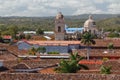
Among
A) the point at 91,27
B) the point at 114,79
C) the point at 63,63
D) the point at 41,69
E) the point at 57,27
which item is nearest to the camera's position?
the point at 114,79

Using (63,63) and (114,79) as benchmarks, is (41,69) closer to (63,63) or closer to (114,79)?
(63,63)

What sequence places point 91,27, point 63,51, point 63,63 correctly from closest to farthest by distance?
1. point 63,63
2. point 63,51
3. point 91,27

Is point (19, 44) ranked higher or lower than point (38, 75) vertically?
lower

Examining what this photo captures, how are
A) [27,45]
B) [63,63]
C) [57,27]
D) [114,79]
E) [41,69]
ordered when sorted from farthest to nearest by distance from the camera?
[57,27]
[27,45]
[41,69]
[63,63]
[114,79]

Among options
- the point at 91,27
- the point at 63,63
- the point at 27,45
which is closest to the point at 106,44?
the point at 27,45

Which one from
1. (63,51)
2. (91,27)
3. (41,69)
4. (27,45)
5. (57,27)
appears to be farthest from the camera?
(91,27)

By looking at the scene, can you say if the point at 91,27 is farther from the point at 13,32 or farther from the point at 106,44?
the point at 106,44

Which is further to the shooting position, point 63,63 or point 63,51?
point 63,51

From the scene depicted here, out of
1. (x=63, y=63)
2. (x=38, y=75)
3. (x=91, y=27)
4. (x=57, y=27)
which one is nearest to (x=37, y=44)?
(x=57, y=27)

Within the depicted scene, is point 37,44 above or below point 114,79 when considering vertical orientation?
below
